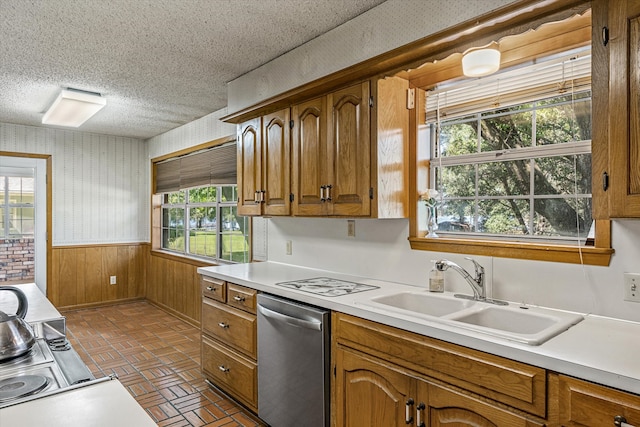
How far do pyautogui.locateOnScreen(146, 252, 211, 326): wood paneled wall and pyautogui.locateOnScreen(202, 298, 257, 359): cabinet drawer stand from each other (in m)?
1.43

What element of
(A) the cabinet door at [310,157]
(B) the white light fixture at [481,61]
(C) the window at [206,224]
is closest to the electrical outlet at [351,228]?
(A) the cabinet door at [310,157]

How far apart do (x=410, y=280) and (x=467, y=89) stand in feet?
3.66

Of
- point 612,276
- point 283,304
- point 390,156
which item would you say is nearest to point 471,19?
point 390,156

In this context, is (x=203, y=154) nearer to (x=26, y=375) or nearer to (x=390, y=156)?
(x=390, y=156)

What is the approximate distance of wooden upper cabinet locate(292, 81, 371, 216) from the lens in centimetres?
225

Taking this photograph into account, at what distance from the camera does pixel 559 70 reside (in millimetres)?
1861

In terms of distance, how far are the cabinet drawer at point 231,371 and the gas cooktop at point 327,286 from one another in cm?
59

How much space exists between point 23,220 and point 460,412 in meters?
5.44

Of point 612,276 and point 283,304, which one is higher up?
point 612,276

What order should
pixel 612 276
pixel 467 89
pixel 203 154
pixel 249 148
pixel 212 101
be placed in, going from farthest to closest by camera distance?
pixel 203 154 → pixel 212 101 → pixel 249 148 → pixel 467 89 → pixel 612 276

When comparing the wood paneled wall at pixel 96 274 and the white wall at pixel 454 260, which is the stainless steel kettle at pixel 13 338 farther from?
the wood paneled wall at pixel 96 274

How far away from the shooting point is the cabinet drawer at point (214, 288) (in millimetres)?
2778

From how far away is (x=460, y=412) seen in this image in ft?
4.77

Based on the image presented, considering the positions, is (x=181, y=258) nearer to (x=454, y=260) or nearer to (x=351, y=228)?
(x=351, y=228)
